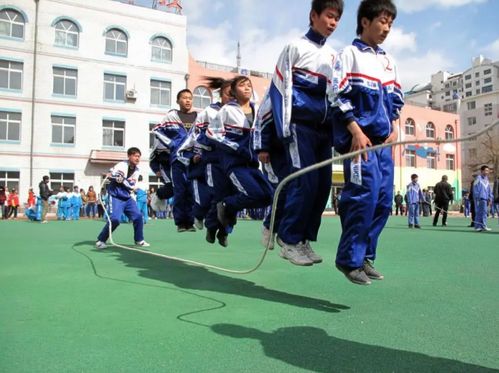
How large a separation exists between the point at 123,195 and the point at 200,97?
25147mm

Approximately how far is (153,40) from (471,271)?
2969 centimetres

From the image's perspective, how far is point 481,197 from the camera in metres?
13.1

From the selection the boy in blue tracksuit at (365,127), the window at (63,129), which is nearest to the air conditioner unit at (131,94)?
the window at (63,129)

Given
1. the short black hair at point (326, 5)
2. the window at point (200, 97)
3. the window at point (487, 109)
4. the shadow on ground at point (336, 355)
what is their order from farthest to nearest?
the window at point (487, 109) < the window at point (200, 97) < the short black hair at point (326, 5) < the shadow on ground at point (336, 355)

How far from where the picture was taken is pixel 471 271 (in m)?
4.95

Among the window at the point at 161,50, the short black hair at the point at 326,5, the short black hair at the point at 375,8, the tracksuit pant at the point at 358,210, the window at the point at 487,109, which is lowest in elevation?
the tracksuit pant at the point at 358,210

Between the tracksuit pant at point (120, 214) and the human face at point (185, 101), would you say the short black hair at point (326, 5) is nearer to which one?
the human face at point (185, 101)

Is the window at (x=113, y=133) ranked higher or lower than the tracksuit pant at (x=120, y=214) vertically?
higher

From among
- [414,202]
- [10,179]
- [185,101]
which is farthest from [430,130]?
[185,101]

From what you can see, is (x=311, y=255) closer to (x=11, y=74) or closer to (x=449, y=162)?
(x=11, y=74)

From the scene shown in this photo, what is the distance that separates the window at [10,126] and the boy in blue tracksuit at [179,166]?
80.0 ft

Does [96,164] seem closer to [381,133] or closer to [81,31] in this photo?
[81,31]

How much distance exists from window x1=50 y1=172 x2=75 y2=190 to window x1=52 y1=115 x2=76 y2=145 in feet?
6.50

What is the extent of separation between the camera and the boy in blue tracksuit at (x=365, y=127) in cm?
321
